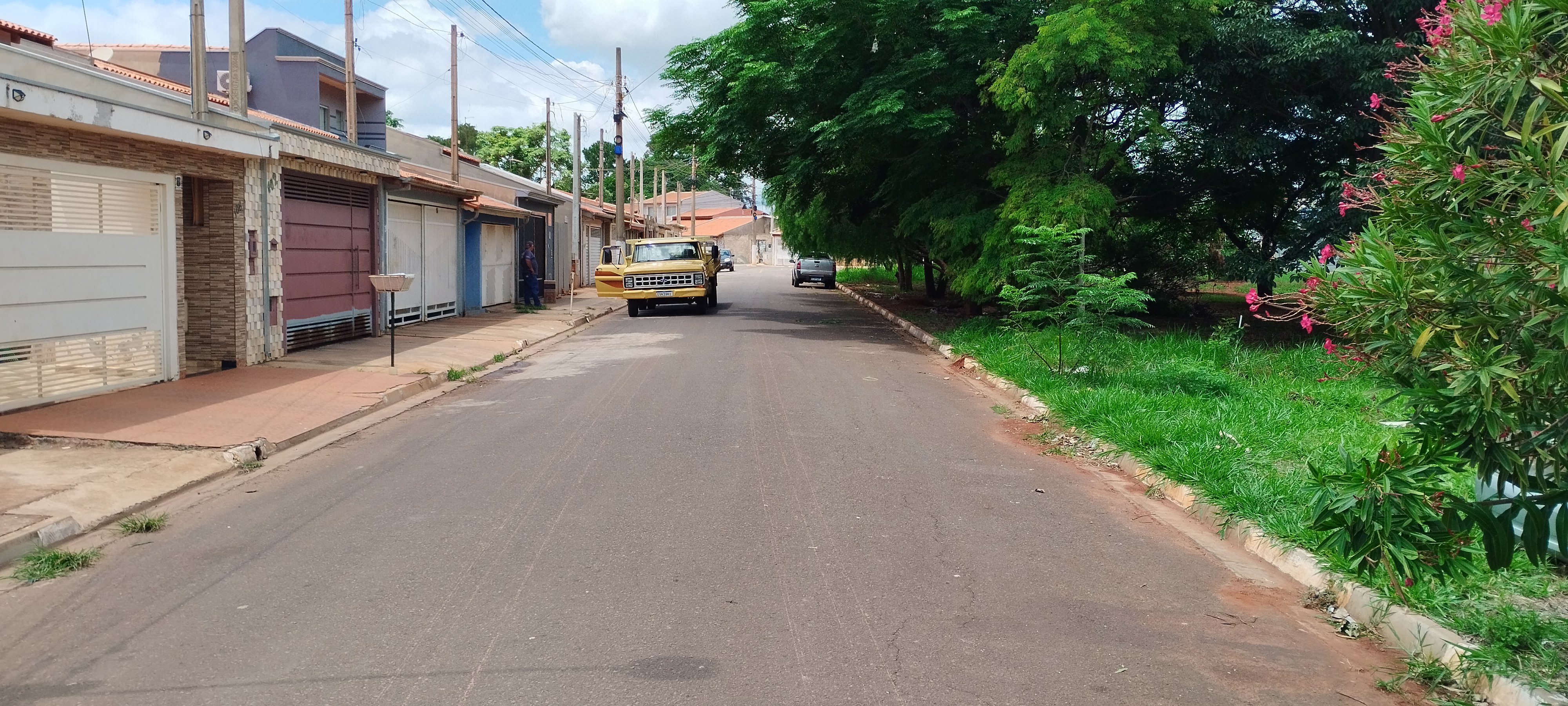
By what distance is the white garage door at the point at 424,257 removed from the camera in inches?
808

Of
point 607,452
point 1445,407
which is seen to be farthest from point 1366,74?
point 1445,407

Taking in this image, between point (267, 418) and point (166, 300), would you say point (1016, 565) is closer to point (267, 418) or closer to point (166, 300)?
point (267, 418)

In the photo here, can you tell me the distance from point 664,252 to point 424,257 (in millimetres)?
7537

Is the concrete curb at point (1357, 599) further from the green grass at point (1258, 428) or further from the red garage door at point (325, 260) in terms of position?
the red garage door at point (325, 260)

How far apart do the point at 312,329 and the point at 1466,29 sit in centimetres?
1612

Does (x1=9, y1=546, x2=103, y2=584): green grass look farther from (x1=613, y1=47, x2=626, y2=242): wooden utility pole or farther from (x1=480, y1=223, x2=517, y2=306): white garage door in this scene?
(x1=613, y1=47, x2=626, y2=242): wooden utility pole

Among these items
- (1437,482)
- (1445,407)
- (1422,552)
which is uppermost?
(1445,407)

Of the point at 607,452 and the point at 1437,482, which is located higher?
the point at 1437,482

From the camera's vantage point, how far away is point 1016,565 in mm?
6203

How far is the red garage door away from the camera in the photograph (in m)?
16.0

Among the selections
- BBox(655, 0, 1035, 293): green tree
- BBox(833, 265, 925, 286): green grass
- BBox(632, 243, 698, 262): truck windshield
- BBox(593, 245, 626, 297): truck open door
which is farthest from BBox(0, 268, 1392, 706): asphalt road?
BBox(833, 265, 925, 286): green grass

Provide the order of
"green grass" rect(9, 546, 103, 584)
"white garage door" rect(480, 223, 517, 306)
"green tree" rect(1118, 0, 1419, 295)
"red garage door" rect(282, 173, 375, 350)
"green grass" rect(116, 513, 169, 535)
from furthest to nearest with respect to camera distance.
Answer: "white garage door" rect(480, 223, 517, 306), "green tree" rect(1118, 0, 1419, 295), "red garage door" rect(282, 173, 375, 350), "green grass" rect(116, 513, 169, 535), "green grass" rect(9, 546, 103, 584)

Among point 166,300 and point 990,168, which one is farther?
point 990,168

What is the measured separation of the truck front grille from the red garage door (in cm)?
866
